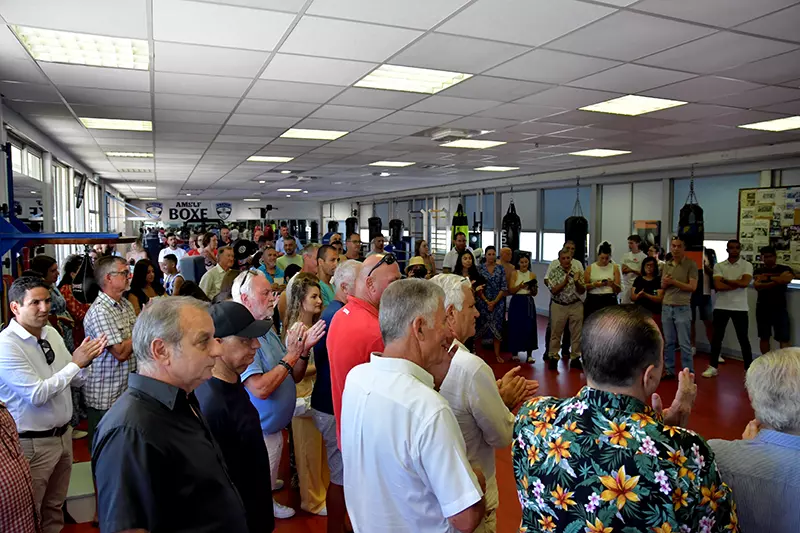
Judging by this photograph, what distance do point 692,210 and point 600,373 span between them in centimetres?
694

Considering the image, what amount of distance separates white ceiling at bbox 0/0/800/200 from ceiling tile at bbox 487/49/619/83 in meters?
0.02

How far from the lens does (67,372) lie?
252 centimetres

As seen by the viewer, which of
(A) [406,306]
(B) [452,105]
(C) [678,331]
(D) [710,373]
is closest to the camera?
(A) [406,306]

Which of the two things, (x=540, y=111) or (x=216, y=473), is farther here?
(x=540, y=111)

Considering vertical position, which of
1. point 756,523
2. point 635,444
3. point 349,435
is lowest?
point 756,523

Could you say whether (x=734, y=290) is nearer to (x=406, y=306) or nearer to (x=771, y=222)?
(x=771, y=222)

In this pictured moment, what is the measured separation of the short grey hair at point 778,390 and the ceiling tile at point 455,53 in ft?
7.50

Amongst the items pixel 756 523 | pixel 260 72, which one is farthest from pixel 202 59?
pixel 756 523

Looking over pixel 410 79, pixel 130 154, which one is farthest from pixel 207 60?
pixel 130 154

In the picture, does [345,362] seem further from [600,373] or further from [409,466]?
[600,373]

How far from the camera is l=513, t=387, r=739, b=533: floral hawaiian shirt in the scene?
1.15m

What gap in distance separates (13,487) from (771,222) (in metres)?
8.09

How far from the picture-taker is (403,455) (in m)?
1.42

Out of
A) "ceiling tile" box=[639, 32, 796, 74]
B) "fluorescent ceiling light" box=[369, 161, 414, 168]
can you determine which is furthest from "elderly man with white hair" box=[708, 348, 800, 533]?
"fluorescent ceiling light" box=[369, 161, 414, 168]
